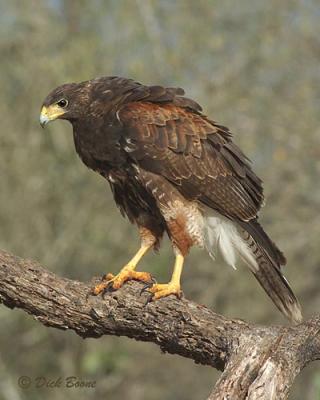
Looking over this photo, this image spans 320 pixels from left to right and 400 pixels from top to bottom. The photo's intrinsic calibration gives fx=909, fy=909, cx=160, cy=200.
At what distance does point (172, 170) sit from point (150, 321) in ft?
5.15

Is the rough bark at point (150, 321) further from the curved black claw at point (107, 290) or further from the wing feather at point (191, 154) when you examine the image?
the wing feather at point (191, 154)

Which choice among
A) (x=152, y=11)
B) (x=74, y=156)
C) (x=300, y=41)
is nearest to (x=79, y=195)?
(x=74, y=156)

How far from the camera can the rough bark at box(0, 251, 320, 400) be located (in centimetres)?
548

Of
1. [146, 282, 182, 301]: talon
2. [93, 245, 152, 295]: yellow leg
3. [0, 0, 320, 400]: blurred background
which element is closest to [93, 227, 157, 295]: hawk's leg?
[93, 245, 152, 295]: yellow leg

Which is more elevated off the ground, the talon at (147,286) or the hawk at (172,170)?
the hawk at (172,170)

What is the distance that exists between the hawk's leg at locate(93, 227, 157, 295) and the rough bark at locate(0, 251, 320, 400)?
82 millimetres

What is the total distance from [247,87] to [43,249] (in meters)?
4.66

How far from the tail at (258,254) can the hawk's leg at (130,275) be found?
506 millimetres

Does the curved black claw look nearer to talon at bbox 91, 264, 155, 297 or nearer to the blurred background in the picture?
talon at bbox 91, 264, 155, 297

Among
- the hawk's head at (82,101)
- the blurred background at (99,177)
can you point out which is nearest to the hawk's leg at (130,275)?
the hawk's head at (82,101)

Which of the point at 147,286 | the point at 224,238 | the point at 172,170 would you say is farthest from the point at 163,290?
the point at 224,238

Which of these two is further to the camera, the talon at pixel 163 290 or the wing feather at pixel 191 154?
the wing feather at pixel 191 154

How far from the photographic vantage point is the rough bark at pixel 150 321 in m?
5.48

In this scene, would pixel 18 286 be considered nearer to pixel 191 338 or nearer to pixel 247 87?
pixel 191 338
